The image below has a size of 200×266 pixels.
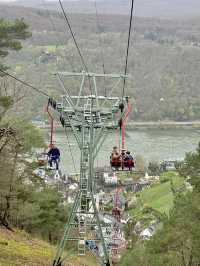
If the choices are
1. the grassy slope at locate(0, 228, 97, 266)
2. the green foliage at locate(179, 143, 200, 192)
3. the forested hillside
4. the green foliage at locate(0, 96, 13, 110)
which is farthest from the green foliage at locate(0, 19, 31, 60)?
the forested hillside

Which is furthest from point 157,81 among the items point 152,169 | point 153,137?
point 152,169

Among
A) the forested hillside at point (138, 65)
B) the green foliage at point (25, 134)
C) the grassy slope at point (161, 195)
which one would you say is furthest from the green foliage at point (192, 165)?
the forested hillside at point (138, 65)

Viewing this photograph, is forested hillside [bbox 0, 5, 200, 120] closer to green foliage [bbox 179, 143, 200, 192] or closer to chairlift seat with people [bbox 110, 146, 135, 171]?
green foliage [bbox 179, 143, 200, 192]

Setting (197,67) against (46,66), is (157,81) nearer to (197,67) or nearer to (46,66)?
(197,67)

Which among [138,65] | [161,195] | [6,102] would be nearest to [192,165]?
[6,102]

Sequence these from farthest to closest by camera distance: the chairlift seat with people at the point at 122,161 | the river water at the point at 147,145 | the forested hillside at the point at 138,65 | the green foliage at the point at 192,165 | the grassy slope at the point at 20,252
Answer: the forested hillside at the point at 138,65
the river water at the point at 147,145
the green foliage at the point at 192,165
the chairlift seat with people at the point at 122,161
the grassy slope at the point at 20,252

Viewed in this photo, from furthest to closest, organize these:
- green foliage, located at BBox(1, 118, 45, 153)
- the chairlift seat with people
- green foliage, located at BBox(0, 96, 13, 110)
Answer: green foliage, located at BBox(1, 118, 45, 153), green foliage, located at BBox(0, 96, 13, 110), the chairlift seat with people

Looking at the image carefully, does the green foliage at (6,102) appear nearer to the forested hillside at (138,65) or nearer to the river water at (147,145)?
the river water at (147,145)

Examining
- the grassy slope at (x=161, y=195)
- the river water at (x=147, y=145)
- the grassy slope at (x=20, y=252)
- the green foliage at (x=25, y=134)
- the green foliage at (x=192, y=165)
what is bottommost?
the grassy slope at (x=20, y=252)

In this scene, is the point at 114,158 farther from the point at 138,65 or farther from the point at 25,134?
the point at 138,65

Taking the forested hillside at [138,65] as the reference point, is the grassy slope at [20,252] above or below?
below
